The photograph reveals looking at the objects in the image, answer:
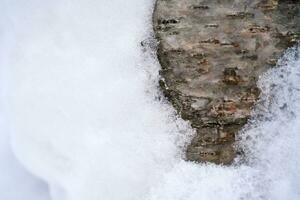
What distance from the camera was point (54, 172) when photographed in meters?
1.57

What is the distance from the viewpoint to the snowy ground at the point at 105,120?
1.48 m

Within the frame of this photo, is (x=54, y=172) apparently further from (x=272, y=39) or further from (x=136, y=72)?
(x=272, y=39)

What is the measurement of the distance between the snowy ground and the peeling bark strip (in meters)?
0.05

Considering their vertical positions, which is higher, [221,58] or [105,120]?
[221,58]

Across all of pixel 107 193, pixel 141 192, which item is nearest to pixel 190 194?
pixel 141 192

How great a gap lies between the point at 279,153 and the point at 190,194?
13.4 inches

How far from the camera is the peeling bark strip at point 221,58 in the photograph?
1.49 meters

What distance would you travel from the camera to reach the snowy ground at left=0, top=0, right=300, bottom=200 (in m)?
1.48

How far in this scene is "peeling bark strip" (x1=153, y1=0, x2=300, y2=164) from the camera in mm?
1491

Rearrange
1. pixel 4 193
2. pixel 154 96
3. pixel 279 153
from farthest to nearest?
pixel 4 193
pixel 154 96
pixel 279 153

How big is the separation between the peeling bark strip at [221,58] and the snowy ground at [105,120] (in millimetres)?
49

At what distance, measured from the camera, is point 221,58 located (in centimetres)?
151

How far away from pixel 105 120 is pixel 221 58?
0.48m

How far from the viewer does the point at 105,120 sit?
5.19ft
